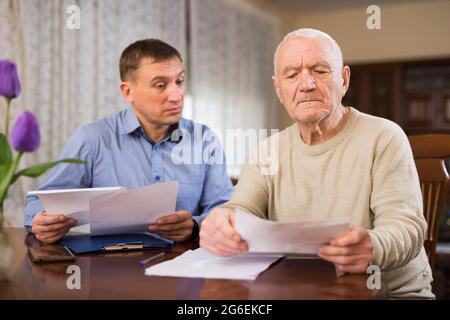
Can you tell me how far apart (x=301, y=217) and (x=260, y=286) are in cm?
44

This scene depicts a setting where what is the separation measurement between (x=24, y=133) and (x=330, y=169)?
68cm

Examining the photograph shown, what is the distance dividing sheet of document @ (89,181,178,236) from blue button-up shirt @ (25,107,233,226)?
1.28 feet

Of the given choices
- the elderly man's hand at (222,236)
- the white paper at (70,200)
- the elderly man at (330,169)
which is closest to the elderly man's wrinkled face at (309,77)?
the elderly man at (330,169)

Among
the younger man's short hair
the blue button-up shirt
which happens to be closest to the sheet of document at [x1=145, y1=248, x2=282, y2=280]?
the blue button-up shirt

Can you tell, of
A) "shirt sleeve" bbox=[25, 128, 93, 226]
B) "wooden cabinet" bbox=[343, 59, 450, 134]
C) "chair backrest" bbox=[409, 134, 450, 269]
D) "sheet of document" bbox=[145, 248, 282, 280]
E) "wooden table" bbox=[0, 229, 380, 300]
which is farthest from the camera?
"wooden cabinet" bbox=[343, 59, 450, 134]

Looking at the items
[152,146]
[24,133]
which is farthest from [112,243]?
[152,146]

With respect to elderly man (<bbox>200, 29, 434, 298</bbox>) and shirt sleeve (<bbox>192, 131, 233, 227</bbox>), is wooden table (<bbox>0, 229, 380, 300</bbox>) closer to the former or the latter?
elderly man (<bbox>200, 29, 434, 298</bbox>)

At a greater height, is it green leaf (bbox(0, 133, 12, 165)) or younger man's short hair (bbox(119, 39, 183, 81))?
younger man's short hair (bbox(119, 39, 183, 81))

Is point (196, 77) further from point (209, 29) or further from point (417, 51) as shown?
point (417, 51)

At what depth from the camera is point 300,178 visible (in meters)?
1.23

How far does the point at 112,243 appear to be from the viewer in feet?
3.83

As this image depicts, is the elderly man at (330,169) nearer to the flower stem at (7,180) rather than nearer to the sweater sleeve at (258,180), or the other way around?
the sweater sleeve at (258,180)

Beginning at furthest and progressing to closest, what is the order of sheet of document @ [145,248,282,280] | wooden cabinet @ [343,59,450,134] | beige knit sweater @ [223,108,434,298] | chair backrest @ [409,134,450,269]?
wooden cabinet @ [343,59,450,134] → chair backrest @ [409,134,450,269] → beige knit sweater @ [223,108,434,298] → sheet of document @ [145,248,282,280]

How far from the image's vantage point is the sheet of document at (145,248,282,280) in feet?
2.85
